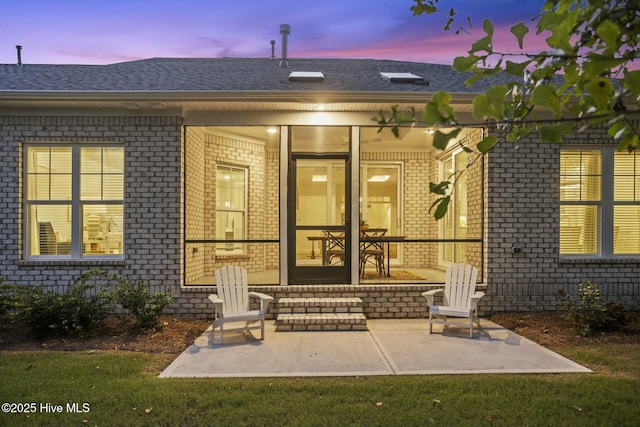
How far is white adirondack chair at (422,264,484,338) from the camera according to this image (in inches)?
238

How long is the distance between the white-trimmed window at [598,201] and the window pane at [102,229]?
7.36 metres

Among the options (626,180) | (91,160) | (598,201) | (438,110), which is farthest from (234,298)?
(626,180)

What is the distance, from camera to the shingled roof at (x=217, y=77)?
7.15 metres

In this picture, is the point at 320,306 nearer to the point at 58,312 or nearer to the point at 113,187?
the point at 58,312

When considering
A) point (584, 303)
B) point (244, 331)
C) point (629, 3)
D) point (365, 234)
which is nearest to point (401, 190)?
point (365, 234)

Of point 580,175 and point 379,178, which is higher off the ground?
point 379,178

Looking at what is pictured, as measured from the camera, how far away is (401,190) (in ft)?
34.0

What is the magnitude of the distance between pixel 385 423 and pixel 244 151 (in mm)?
6742

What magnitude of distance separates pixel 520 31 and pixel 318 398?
309cm

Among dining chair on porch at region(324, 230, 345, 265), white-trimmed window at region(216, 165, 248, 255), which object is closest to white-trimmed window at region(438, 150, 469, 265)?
dining chair on porch at region(324, 230, 345, 265)

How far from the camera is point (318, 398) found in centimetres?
374

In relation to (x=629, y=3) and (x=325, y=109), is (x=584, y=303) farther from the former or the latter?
(x=629, y=3)

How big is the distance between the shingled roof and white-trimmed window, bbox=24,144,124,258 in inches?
42.3

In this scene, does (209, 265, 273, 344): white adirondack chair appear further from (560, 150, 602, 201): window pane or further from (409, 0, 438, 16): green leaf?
(560, 150, 602, 201): window pane
